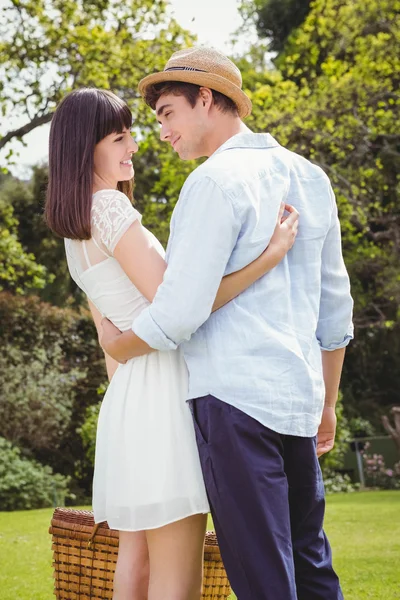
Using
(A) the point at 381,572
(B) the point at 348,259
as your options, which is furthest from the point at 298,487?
(B) the point at 348,259

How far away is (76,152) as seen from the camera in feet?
8.15

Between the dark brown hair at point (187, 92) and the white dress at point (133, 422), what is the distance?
1.01ft

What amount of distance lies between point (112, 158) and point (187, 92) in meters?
0.32

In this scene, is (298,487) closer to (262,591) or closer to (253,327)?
(262,591)

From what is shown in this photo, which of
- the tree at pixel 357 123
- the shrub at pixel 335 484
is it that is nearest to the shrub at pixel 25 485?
the shrub at pixel 335 484

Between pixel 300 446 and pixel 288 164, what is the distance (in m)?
0.73


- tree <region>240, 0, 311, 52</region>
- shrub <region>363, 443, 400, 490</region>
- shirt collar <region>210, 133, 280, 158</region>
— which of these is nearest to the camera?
shirt collar <region>210, 133, 280, 158</region>

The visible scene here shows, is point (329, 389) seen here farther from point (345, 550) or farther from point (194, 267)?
point (345, 550)

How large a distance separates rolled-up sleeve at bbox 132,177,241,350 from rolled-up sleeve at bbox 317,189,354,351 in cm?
49

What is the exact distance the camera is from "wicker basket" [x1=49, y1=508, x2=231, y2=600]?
2.77m

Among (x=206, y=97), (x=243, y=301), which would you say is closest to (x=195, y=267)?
(x=243, y=301)

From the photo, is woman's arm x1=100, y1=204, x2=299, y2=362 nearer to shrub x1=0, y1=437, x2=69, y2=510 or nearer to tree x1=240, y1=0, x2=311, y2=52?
shrub x1=0, y1=437, x2=69, y2=510

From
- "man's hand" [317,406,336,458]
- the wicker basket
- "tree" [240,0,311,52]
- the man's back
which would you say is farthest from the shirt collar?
"tree" [240,0,311,52]

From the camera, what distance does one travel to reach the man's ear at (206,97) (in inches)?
94.0
